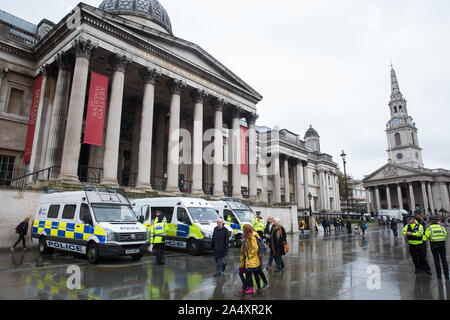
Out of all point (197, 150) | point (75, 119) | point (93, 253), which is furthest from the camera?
point (197, 150)

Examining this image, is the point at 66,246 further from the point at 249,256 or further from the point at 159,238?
the point at 249,256

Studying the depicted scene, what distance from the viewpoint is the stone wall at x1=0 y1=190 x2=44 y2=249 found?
39.8 feet

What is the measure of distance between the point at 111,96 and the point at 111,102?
1.60 feet

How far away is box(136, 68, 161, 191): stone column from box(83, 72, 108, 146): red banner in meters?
2.81

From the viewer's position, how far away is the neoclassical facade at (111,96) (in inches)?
654

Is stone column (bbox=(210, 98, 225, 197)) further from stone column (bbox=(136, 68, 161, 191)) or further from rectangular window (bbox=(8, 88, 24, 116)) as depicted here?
rectangular window (bbox=(8, 88, 24, 116))

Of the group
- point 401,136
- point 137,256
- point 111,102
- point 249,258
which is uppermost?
point 401,136

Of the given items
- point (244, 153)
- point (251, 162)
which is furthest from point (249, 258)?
point (251, 162)

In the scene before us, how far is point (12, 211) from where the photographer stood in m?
12.4

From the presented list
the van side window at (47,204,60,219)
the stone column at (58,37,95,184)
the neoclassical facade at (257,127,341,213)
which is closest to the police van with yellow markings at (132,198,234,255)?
the van side window at (47,204,60,219)

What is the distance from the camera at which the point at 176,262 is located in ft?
32.3

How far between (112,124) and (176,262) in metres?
10.7

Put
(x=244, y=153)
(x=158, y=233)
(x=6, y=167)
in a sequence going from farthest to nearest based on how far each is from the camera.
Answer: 1. (x=244, y=153)
2. (x=6, y=167)
3. (x=158, y=233)
